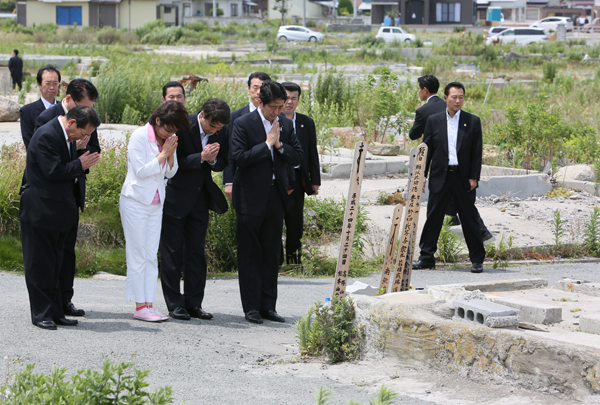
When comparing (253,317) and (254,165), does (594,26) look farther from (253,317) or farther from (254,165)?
(253,317)

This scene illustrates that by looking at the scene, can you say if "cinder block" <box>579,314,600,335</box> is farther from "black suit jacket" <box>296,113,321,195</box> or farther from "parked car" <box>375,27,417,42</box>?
"parked car" <box>375,27,417,42</box>

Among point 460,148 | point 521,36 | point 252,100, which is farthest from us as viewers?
point 521,36

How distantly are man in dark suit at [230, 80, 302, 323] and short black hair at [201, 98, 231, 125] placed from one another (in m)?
0.24

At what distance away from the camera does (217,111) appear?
5879 millimetres

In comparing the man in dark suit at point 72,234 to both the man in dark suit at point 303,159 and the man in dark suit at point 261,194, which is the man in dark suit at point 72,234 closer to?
the man in dark suit at point 261,194

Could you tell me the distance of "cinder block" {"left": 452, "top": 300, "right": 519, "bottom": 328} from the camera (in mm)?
4656

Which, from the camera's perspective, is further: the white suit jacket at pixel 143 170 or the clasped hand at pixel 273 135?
the clasped hand at pixel 273 135

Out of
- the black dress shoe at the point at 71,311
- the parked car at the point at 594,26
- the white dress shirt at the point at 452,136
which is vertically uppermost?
the parked car at the point at 594,26

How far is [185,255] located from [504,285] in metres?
2.70

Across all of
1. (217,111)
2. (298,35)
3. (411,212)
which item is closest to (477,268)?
(411,212)

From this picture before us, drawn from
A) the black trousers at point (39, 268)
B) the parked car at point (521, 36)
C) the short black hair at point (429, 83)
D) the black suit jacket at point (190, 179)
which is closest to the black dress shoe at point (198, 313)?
the black suit jacket at point (190, 179)

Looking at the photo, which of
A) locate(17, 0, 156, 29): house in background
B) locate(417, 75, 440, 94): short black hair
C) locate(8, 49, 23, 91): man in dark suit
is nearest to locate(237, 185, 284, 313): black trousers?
locate(417, 75, 440, 94): short black hair

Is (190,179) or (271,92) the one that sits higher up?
(271,92)

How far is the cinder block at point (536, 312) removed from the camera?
205 inches
